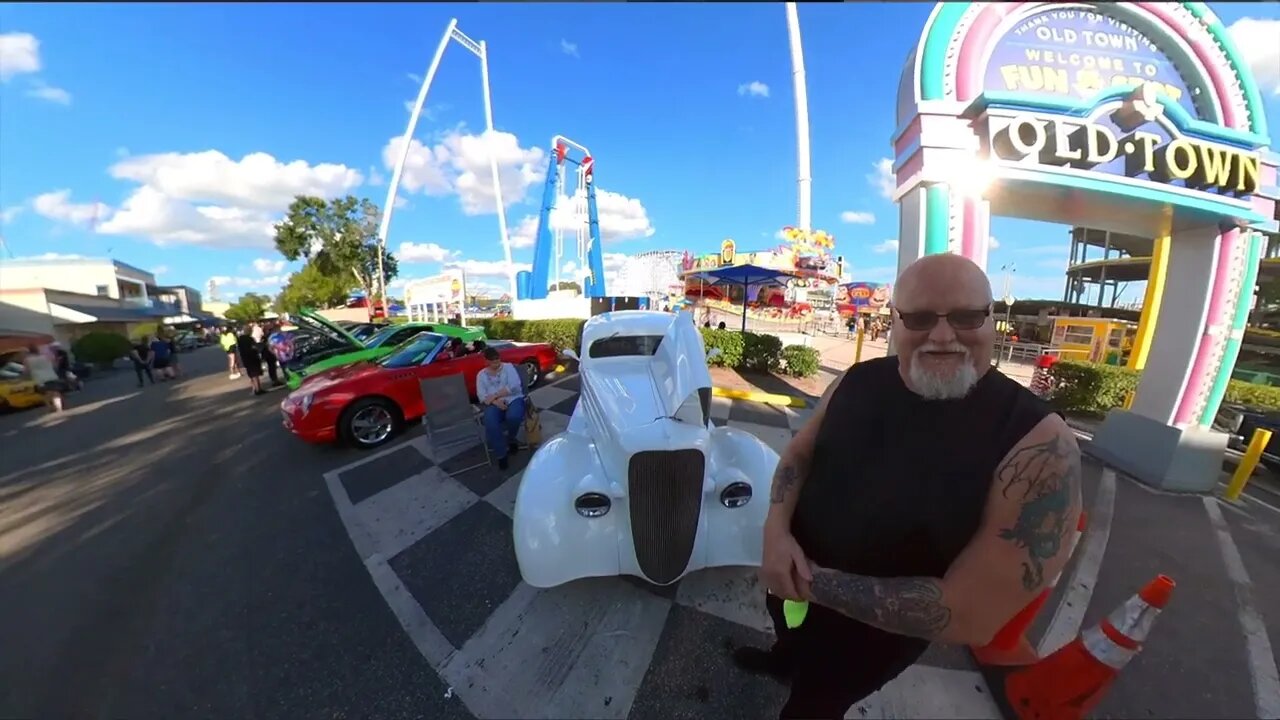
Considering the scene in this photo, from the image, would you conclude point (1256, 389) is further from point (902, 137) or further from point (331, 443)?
point (331, 443)

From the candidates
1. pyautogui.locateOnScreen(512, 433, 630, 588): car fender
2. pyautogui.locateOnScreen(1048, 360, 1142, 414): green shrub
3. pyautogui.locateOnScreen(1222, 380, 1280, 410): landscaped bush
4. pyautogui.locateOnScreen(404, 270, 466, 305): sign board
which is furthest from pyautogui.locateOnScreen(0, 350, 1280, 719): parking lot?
pyautogui.locateOnScreen(404, 270, 466, 305): sign board

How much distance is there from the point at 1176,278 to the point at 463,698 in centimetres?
727

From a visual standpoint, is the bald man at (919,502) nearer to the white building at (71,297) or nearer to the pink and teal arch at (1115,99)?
the pink and teal arch at (1115,99)

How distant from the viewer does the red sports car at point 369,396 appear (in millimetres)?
4402

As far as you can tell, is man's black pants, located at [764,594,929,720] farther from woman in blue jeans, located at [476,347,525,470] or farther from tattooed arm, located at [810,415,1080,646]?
woman in blue jeans, located at [476,347,525,470]

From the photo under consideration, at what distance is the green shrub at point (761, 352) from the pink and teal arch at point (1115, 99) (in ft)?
16.4

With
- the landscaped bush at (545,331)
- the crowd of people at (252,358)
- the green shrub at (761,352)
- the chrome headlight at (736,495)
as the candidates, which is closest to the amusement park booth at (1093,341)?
the green shrub at (761,352)

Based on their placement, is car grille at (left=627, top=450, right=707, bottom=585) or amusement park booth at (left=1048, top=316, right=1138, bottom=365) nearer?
car grille at (left=627, top=450, right=707, bottom=585)

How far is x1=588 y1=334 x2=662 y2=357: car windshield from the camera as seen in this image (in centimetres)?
328

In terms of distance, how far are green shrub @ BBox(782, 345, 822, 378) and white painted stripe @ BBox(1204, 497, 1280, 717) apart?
538 centimetres

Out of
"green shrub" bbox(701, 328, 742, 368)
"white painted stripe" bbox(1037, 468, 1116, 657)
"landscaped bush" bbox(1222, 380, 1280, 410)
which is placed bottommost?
"white painted stripe" bbox(1037, 468, 1116, 657)

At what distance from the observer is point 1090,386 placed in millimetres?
6363

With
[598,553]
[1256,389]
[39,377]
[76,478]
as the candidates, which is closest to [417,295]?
[39,377]

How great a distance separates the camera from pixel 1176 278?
403 cm
